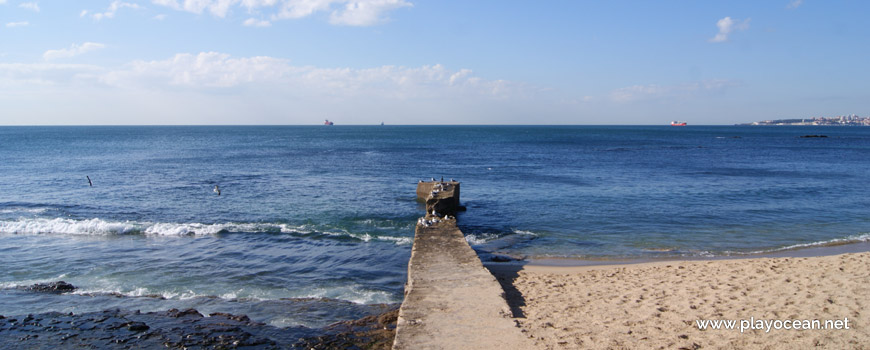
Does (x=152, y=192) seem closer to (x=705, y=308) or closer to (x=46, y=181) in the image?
(x=46, y=181)

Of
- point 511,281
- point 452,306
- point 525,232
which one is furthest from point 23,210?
point 452,306

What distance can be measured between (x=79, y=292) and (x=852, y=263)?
60.0 feet

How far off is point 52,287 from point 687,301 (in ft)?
45.9

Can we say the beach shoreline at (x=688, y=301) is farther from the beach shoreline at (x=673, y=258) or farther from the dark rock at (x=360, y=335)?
the dark rock at (x=360, y=335)

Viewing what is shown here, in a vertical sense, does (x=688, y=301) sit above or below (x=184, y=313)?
above

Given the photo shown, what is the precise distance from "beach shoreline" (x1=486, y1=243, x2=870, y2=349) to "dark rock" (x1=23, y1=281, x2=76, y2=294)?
10.2 metres

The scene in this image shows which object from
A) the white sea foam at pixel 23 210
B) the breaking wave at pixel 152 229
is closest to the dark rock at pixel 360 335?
the breaking wave at pixel 152 229

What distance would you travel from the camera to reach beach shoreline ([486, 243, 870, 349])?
300 inches

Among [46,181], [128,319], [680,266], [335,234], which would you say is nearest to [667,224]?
[680,266]

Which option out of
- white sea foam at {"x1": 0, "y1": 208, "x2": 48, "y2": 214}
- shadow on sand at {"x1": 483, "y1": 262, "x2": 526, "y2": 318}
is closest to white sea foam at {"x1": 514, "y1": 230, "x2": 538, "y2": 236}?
shadow on sand at {"x1": 483, "y1": 262, "x2": 526, "y2": 318}

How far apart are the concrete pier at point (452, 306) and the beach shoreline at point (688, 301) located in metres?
0.46

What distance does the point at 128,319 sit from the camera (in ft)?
32.1

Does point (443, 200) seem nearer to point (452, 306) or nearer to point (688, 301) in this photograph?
point (452, 306)

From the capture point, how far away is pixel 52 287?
38.8 ft
